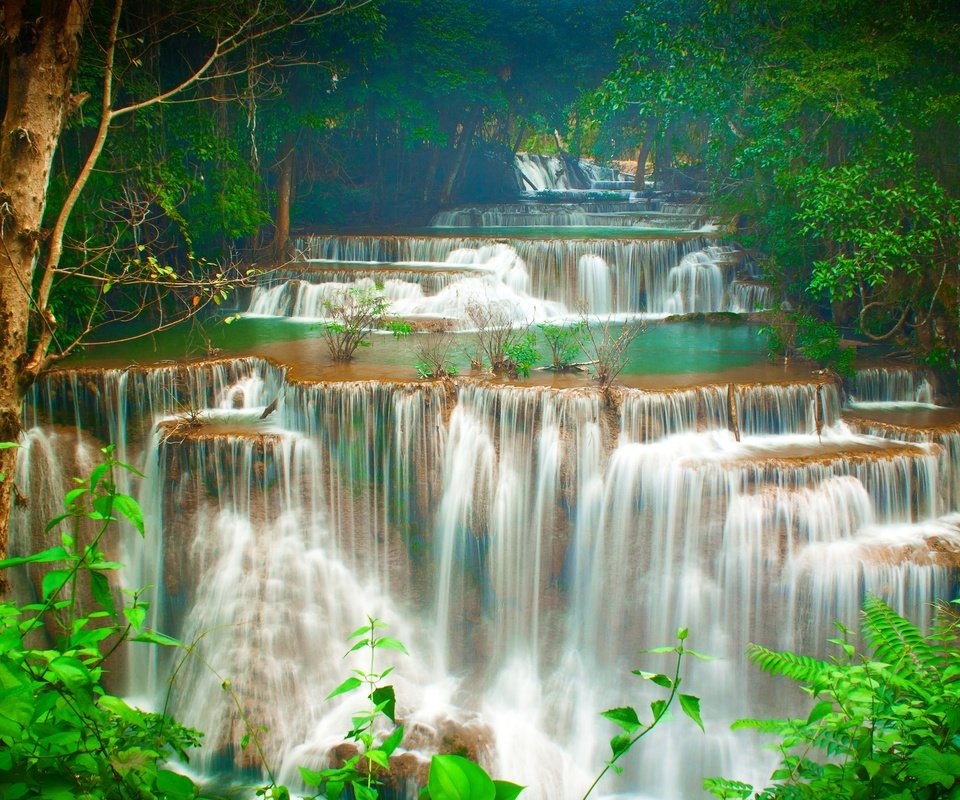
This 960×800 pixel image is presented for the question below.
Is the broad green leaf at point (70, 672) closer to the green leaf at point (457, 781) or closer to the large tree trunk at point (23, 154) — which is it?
the green leaf at point (457, 781)

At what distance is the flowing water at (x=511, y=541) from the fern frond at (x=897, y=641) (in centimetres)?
405

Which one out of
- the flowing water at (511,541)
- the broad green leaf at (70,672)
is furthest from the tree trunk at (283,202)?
the broad green leaf at (70,672)

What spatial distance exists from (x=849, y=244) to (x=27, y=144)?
900cm

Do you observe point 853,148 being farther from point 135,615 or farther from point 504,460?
point 135,615

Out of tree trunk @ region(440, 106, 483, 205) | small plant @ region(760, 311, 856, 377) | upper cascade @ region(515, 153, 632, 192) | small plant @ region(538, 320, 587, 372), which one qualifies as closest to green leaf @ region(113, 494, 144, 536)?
small plant @ region(538, 320, 587, 372)

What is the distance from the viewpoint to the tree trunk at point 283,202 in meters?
14.9

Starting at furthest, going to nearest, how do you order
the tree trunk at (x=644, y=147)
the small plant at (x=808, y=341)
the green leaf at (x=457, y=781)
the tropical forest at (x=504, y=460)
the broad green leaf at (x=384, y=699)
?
the tree trunk at (x=644, y=147)
the small plant at (x=808, y=341)
the tropical forest at (x=504, y=460)
the broad green leaf at (x=384, y=699)
the green leaf at (x=457, y=781)

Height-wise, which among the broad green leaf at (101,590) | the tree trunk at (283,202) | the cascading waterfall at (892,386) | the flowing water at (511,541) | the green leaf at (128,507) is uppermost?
the tree trunk at (283,202)

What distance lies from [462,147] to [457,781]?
20066 millimetres

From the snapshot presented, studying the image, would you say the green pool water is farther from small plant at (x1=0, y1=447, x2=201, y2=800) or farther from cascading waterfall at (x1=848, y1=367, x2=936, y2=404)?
small plant at (x1=0, y1=447, x2=201, y2=800)

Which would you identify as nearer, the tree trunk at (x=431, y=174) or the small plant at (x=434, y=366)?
the small plant at (x=434, y=366)

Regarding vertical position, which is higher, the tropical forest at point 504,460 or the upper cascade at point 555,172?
the upper cascade at point 555,172

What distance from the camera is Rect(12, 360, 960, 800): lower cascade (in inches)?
297

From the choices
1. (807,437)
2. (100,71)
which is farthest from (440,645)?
(100,71)
